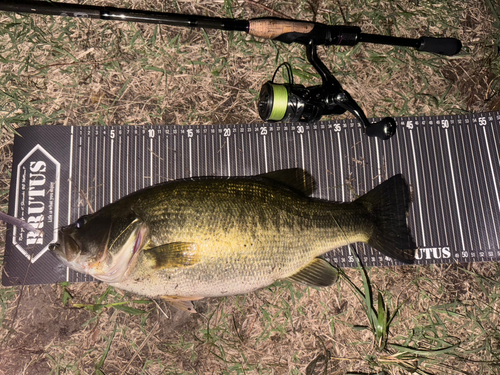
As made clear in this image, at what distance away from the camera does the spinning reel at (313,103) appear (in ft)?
9.27

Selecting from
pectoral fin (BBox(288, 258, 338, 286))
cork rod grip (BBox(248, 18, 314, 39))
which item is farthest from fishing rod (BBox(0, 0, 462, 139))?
pectoral fin (BBox(288, 258, 338, 286))

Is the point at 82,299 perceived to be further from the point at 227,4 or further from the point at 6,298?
the point at 227,4

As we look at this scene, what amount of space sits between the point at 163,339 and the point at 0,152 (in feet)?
7.86

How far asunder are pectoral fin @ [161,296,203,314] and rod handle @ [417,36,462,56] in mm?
3097

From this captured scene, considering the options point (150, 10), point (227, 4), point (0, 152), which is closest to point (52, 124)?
point (0, 152)

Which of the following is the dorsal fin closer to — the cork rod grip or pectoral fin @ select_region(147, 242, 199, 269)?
pectoral fin @ select_region(147, 242, 199, 269)

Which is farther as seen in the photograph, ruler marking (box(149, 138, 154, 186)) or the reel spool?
ruler marking (box(149, 138, 154, 186))

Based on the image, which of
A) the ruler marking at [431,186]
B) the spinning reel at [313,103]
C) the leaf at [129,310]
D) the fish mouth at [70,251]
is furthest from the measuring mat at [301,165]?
the fish mouth at [70,251]

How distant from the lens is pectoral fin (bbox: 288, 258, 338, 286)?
2814 millimetres

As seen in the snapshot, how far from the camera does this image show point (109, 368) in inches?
118

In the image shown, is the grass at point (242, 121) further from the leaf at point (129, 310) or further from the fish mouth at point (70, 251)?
the fish mouth at point (70, 251)

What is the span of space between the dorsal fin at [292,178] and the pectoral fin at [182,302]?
1.22 meters

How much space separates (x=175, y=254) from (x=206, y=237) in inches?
10.3

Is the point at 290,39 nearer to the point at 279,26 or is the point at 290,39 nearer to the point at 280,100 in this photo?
the point at 279,26
